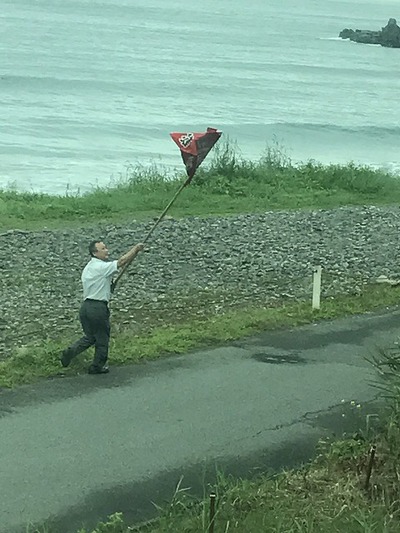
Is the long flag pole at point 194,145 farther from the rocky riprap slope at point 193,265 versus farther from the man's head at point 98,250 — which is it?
the rocky riprap slope at point 193,265

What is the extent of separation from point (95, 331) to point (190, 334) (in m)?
1.61

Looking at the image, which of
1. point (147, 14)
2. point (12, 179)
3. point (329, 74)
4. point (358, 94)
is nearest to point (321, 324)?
point (12, 179)

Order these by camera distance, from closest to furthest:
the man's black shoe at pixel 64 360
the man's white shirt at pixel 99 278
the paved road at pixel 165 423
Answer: the paved road at pixel 165 423 < the man's white shirt at pixel 99 278 < the man's black shoe at pixel 64 360

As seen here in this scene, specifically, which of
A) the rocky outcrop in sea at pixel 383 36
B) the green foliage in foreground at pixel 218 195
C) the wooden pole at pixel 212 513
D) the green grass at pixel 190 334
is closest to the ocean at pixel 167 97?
the rocky outcrop in sea at pixel 383 36

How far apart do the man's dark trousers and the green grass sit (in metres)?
0.22

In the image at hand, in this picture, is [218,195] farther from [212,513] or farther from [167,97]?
[167,97]

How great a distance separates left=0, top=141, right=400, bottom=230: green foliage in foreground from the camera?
19781 millimetres

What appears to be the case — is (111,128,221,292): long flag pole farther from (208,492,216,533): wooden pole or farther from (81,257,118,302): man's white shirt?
(208,492,216,533): wooden pole

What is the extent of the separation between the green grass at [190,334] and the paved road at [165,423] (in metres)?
0.22

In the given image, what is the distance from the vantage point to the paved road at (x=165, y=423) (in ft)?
25.5

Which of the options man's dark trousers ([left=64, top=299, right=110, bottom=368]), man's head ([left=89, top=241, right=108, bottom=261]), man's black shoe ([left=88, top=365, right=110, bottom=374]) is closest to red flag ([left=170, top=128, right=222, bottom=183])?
man's head ([left=89, top=241, right=108, bottom=261])

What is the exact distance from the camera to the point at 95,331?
406 inches

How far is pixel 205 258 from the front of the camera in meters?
15.9

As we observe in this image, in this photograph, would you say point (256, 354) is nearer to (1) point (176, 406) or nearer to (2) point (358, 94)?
(1) point (176, 406)
